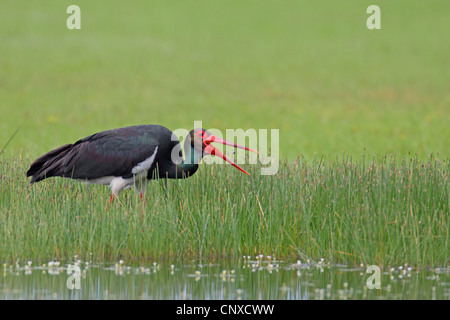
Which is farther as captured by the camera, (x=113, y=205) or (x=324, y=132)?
(x=324, y=132)

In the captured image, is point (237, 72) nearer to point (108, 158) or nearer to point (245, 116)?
point (245, 116)

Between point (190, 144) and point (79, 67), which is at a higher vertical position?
point (79, 67)

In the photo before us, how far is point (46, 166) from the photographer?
33.2ft

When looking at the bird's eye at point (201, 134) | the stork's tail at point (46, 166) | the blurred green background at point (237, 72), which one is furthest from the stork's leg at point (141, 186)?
the blurred green background at point (237, 72)

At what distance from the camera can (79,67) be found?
30.5 metres

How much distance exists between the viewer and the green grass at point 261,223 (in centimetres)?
789

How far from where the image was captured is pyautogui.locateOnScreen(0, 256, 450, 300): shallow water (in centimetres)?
678

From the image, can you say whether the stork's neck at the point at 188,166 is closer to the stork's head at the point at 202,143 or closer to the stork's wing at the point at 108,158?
the stork's head at the point at 202,143

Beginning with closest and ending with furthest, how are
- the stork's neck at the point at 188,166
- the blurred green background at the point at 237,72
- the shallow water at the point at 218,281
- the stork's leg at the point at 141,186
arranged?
1. the shallow water at the point at 218,281
2. the stork's neck at the point at 188,166
3. the stork's leg at the point at 141,186
4. the blurred green background at the point at 237,72

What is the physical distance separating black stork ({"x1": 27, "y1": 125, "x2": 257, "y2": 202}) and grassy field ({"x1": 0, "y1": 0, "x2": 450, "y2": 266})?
0.25 m

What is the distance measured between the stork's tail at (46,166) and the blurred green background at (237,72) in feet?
19.8

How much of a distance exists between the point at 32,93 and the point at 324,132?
10604mm

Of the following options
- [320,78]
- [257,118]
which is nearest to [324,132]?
[257,118]

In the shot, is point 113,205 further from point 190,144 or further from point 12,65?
point 12,65
